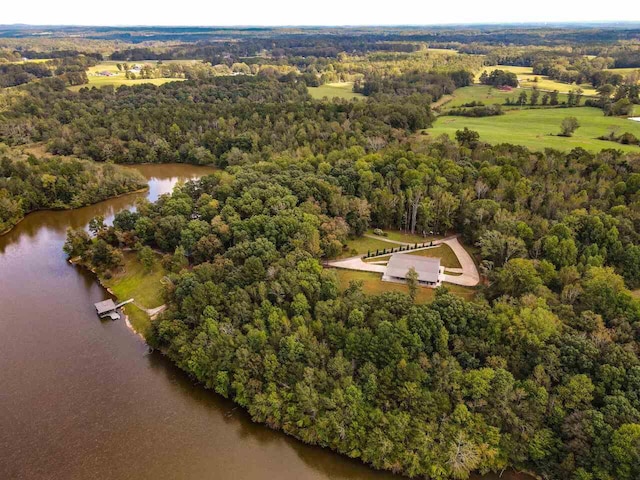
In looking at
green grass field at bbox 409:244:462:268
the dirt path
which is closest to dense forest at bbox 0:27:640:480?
the dirt path

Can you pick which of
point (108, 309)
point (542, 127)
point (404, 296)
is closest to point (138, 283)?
point (108, 309)

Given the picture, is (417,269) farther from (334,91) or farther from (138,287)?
(334,91)

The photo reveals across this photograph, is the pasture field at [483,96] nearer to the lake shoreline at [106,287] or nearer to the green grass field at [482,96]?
the green grass field at [482,96]

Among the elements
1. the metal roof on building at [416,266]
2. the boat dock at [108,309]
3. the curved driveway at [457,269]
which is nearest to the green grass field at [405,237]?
the curved driveway at [457,269]

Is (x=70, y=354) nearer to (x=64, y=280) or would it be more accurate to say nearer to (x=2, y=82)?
(x=64, y=280)

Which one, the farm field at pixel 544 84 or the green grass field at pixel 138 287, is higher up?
the farm field at pixel 544 84

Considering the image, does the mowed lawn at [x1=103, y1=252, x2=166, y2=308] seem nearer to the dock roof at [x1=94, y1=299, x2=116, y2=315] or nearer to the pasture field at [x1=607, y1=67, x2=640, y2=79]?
the dock roof at [x1=94, y1=299, x2=116, y2=315]
